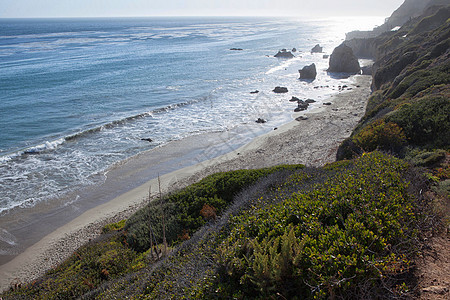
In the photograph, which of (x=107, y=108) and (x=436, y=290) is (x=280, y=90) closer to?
(x=107, y=108)

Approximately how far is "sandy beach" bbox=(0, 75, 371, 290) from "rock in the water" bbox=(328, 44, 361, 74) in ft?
81.9

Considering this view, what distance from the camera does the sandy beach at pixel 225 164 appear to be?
46.1 feet

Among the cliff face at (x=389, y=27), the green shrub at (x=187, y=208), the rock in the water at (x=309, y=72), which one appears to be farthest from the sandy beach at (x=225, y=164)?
the cliff face at (x=389, y=27)

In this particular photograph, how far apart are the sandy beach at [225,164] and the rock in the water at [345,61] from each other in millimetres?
24975

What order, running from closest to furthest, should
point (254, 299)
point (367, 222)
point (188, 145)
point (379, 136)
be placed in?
point (254, 299) < point (367, 222) < point (379, 136) < point (188, 145)

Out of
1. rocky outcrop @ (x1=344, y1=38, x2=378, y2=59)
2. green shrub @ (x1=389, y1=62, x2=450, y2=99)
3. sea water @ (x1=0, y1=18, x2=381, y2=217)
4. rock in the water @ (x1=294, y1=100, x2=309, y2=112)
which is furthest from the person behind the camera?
rocky outcrop @ (x1=344, y1=38, x2=378, y2=59)

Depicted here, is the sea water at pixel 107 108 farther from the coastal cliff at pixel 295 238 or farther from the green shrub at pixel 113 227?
the coastal cliff at pixel 295 238

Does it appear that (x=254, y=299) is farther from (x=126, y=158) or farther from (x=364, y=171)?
(x=126, y=158)

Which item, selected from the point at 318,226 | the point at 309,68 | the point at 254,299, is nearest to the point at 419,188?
the point at 318,226

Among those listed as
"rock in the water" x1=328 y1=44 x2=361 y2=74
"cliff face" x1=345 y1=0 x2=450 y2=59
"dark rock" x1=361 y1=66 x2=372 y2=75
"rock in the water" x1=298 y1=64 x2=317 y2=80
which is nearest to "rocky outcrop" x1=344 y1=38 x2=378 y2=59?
"cliff face" x1=345 y1=0 x2=450 y2=59

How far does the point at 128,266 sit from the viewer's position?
10.6 metres

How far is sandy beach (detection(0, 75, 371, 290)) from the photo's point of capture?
14.1 meters

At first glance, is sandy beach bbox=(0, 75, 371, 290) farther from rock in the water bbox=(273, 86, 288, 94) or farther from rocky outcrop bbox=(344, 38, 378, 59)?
rocky outcrop bbox=(344, 38, 378, 59)

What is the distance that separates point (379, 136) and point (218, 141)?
1658 cm
